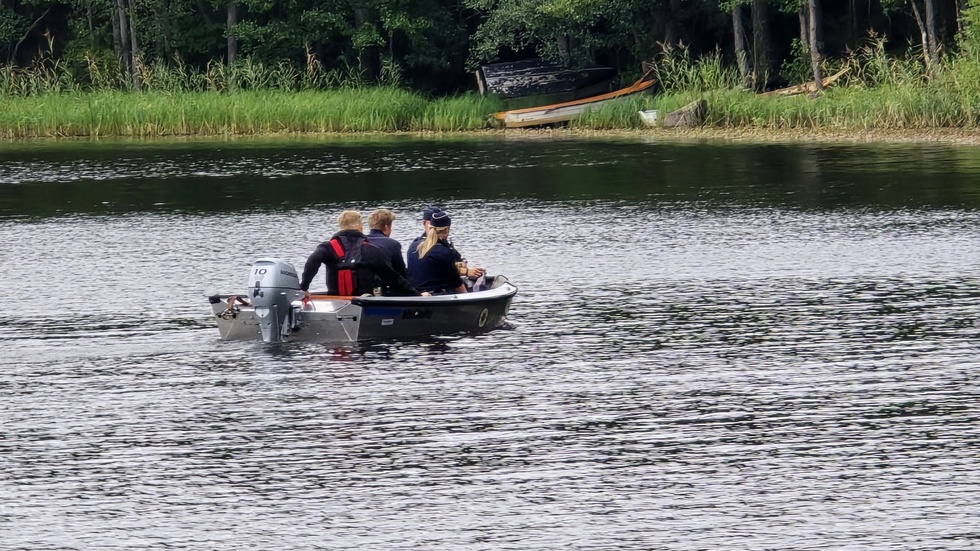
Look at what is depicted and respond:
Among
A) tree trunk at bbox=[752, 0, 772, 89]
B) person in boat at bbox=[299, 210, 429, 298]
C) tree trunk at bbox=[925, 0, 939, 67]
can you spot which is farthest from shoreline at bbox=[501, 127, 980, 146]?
person in boat at bbox=[299, 210, 429, 298]

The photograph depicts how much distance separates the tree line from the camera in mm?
48844

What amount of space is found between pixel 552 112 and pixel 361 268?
1331 inches

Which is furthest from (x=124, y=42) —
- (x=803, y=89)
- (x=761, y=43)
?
(x=803, y=89)

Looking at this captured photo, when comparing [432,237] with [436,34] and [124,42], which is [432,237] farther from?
[124,42]

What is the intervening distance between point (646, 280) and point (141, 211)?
12.5 m

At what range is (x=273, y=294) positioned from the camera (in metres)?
14.9

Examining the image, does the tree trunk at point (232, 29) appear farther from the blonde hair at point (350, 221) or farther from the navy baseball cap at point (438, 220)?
the blonde hair at point (350, 221)

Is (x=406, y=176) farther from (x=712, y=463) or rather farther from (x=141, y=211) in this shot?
(x=712, y=463)

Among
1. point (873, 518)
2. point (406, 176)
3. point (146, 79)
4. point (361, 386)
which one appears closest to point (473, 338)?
point (361, 386)

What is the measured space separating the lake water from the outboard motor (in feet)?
0.96

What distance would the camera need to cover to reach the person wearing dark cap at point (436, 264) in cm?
1636

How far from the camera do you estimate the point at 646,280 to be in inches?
755

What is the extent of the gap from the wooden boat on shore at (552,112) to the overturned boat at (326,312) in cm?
3293

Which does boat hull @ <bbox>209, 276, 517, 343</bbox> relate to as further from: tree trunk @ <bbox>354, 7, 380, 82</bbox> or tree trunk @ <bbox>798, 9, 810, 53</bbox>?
tree trunk @ <bbox>354, 7, 380, 82</bbox>
